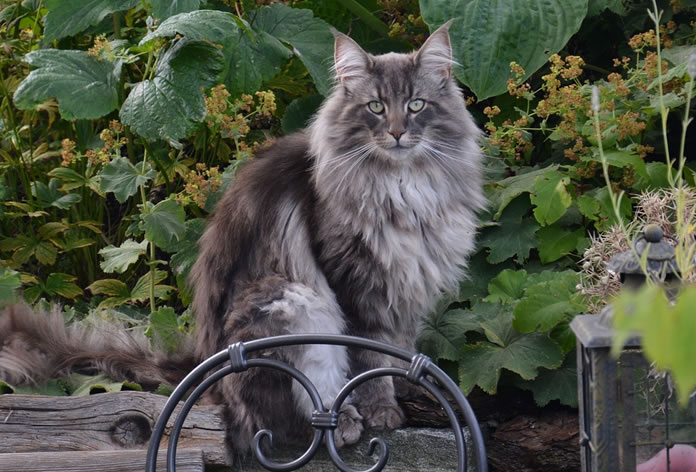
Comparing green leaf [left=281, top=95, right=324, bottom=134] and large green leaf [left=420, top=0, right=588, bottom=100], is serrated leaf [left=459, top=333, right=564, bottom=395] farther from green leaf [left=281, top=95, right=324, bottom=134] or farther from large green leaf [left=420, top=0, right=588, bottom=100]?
green leaf [left=281, top=95, right=324, bottom=134]

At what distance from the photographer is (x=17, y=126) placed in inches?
139

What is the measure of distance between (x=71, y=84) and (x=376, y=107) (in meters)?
1.02

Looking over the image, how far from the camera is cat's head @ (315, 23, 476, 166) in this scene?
2.17 meters

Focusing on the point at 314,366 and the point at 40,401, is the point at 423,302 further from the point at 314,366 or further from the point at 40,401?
the point at 40,401

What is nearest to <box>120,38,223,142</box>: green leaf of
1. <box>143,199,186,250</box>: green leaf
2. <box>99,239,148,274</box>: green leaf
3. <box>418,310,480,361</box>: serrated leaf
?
<box>143,199,186,250</box>: green leaf

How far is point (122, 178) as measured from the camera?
2.74 m

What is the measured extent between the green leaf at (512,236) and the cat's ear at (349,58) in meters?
0.78

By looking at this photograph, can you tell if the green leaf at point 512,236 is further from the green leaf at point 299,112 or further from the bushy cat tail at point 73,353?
the bushy cat tail at point 73,353

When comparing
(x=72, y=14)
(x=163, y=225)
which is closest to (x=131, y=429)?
(x=163, y=225)

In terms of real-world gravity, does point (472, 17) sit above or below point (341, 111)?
above

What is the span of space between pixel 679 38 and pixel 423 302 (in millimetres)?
1506

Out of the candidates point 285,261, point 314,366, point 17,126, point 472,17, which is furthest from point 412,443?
point 17,126

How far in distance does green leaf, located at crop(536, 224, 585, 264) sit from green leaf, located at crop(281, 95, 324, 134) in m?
0.99

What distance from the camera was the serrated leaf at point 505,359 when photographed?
2.13 m
